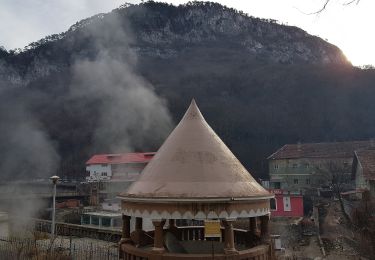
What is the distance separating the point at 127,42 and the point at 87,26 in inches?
882

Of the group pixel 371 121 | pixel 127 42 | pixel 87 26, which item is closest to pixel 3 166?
pixel 371 121

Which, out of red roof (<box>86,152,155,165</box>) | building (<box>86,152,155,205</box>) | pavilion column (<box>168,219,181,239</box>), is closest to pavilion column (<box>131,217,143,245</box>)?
pavilion column (<box>168,219,181,239</box>)

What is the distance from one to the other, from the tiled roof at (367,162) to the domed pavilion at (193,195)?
32852mm

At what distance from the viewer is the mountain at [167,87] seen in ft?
282

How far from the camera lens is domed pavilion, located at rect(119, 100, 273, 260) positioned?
7086 mm

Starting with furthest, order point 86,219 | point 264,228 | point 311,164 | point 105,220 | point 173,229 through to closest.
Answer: point 311,164
point 86,219
point 105,220
point 173,229
point 264,228

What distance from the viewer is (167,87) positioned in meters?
120

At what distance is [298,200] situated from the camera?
45.0 meters

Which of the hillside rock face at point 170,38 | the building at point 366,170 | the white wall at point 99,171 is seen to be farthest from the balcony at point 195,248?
the hillside rock face at point 170,38

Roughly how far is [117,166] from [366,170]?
38797 millimetres

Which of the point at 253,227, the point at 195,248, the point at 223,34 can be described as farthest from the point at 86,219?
the point at 223,34

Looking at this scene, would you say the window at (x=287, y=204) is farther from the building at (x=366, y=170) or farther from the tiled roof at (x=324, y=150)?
the tiled roof at (x=324, y=150)

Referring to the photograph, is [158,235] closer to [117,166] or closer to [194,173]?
[194,173]

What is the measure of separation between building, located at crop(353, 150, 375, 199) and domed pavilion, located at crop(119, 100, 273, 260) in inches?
1219
